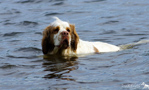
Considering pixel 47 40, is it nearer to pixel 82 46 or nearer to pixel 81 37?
pixel 82 46

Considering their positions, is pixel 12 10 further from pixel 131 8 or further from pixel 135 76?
pixel 135 76

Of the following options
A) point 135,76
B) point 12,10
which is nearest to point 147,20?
point 12,10

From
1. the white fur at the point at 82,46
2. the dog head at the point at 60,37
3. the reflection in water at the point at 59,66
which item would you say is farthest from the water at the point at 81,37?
the dog head at the point at 60,37

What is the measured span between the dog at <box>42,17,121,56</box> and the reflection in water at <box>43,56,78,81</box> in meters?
0.19

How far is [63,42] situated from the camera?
1000 centimetres

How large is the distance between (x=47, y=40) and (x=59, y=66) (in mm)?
1042

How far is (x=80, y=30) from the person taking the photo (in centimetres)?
1570

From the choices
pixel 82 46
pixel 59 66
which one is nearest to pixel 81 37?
pixel 82 46

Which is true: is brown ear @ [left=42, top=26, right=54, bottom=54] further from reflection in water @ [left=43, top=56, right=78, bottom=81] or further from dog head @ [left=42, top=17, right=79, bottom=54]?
reflection in water @ [left=43, top=56, right=78, bottom=81]

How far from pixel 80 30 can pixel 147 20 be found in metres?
3.21

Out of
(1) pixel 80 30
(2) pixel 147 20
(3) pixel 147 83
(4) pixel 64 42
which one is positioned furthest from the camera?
(2) pixel 147 20

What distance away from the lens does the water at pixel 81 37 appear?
25.9 feet

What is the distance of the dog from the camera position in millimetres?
9984

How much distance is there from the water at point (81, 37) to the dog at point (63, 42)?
0.21 m
